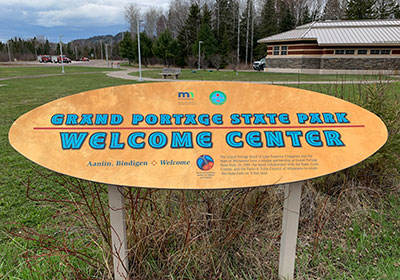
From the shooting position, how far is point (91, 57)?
97.3 m

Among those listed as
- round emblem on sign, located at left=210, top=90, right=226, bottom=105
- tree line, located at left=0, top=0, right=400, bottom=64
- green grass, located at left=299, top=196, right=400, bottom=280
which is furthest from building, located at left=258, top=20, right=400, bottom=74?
round emblem on sign, located at left=210, top=90, right=226, bottom=105

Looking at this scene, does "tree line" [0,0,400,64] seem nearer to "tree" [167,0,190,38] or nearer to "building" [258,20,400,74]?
"tree" [167,0,190,38]

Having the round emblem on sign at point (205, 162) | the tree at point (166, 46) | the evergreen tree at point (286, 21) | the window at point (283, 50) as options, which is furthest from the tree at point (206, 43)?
the round emblem on sign at point (205, 162)

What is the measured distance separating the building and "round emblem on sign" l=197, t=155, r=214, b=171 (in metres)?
27.3

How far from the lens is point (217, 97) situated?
2539 millimetres

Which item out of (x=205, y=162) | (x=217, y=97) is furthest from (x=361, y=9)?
(x=205, y=162)

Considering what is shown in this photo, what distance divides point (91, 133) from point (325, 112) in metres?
1.84

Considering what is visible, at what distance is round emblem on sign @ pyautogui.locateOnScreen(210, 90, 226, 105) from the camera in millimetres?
2508

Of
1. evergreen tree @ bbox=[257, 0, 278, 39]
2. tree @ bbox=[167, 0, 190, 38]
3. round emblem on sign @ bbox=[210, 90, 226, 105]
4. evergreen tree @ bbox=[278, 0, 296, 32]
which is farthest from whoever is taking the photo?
tree @ bbox=[167, 0, 190, 38]

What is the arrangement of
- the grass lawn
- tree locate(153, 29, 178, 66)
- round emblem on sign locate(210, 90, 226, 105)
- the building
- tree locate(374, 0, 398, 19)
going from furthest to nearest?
1. tree locate(153, 29, 178, 66)
2. tree locate(374, 0, 398, 19)
3. the building
4. the grass lawn
5. round emblem on sign locate(210, 90, 226, 105)

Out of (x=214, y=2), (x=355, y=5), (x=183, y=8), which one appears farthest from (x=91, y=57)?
(x=355, y=5)

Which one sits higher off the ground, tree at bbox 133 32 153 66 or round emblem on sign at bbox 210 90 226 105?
tree at bbox 133 32 153 66

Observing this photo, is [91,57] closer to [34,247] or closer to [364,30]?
[364,30]

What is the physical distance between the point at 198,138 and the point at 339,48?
101ft
